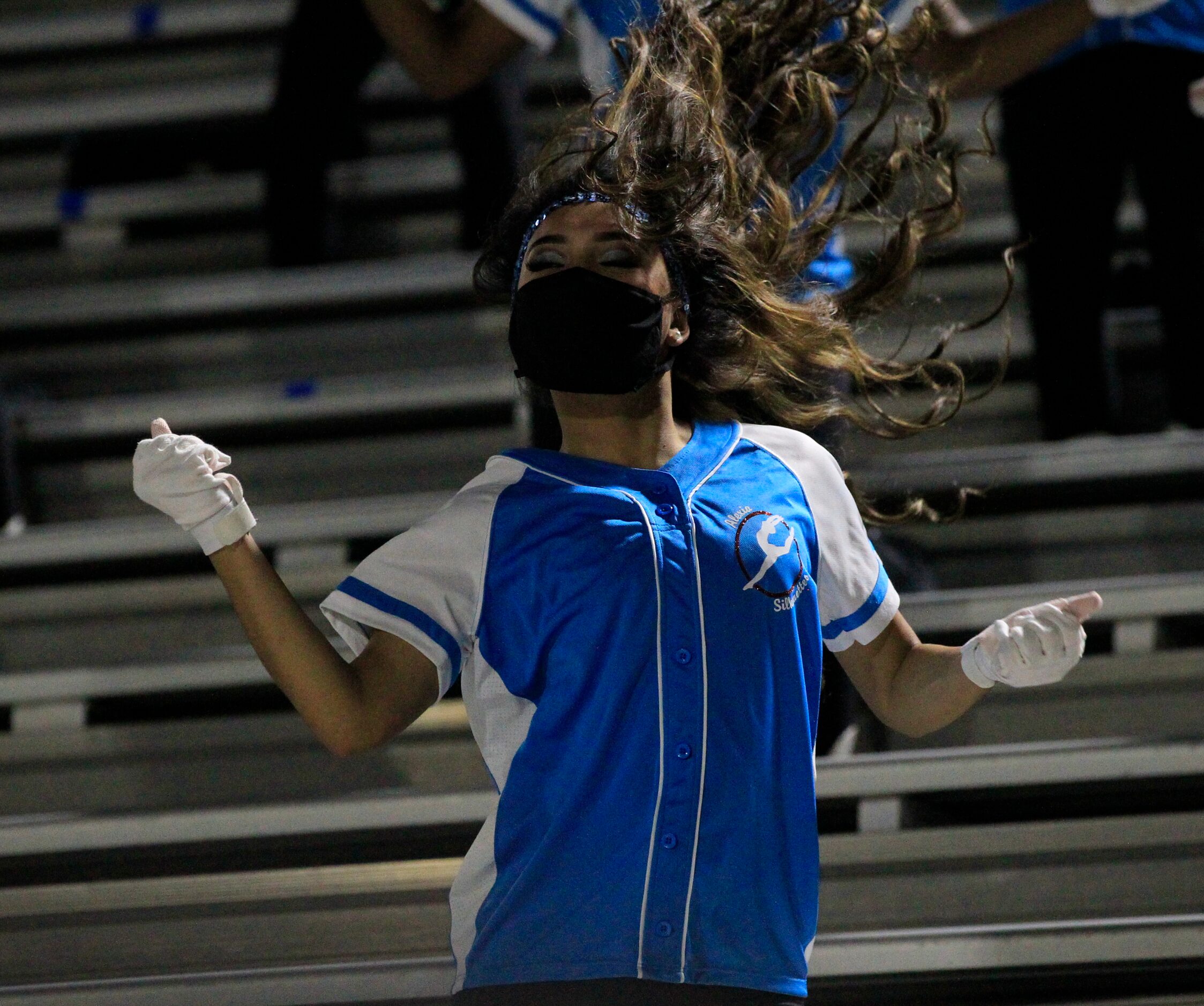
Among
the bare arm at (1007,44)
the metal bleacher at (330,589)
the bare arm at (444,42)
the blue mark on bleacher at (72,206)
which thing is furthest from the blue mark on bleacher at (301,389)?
the bare arm at (1007,44)

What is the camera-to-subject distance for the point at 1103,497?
262cm

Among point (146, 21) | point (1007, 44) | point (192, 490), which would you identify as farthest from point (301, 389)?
point (192, 490)

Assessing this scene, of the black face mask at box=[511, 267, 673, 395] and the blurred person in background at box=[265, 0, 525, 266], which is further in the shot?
the blurred person in background at box=[265, 0, 525, 266]

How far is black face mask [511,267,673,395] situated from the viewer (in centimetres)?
143

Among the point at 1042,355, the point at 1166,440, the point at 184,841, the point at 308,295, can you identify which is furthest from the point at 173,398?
the point at 1166,440

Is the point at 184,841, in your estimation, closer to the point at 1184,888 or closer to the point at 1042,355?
the point at 1184,888

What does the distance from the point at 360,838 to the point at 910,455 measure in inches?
44.4

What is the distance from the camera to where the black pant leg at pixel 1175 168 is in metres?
2.54

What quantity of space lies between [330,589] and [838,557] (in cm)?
127

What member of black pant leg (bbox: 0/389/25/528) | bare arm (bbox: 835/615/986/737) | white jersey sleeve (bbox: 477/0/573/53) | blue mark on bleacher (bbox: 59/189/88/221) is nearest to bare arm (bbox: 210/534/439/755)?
bare arm (bbox: 835/615/986/737)

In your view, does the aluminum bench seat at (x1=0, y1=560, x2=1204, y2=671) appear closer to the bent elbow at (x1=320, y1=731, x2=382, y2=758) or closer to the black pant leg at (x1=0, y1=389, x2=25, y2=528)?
the black pant leg at (x1=0, y1=389, x2=25, y2=528)

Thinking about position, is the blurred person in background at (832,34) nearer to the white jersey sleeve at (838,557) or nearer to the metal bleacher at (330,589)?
the metal bleacher at (330,589)

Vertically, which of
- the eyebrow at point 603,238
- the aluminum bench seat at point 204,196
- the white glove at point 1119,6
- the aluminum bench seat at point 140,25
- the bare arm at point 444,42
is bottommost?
the eyebrow at point 603,238

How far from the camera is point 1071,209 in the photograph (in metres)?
2.60
